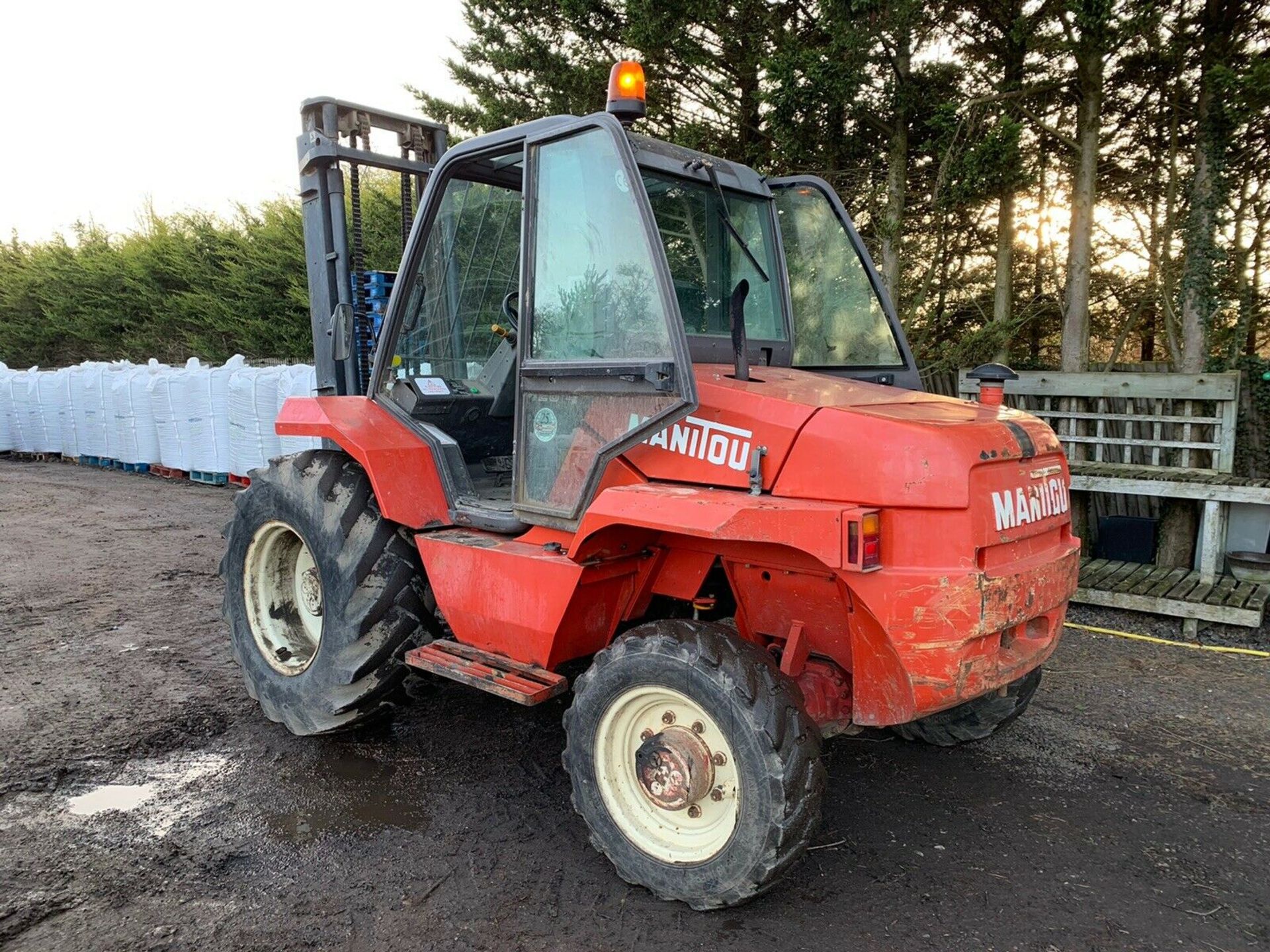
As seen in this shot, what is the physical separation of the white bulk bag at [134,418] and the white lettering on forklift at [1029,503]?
12.9m

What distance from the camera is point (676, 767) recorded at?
272cm

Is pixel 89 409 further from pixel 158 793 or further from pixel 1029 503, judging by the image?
pixel 1029 503

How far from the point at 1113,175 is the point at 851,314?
750cm

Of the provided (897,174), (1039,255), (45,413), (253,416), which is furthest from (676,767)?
(45,413)

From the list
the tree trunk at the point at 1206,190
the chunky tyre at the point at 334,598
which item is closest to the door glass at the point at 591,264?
the chunky tyre at the point at 334,598


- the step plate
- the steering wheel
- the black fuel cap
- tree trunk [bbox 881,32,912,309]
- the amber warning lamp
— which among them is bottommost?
the step plate

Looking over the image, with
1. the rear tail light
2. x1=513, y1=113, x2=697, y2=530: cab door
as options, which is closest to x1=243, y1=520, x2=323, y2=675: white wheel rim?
x1=513, y1=113, x2=697, y2=530: cab door

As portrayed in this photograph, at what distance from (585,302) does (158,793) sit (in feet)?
8.51

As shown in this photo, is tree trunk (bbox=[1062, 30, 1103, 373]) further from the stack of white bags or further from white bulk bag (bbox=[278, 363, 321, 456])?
white bulk bag (bbox=[278, 363, 321, 456])

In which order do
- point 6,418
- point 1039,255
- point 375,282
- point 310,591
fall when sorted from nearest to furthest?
point 310,591 → point 375,282 → point 1039,255 → point 6,418

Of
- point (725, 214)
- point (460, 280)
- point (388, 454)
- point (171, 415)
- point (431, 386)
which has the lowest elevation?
point (171, 415)

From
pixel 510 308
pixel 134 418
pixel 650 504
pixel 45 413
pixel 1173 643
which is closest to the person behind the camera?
pixel 650 504

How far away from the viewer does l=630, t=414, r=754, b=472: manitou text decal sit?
276 centimetres

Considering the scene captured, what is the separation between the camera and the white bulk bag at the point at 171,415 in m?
12.1
